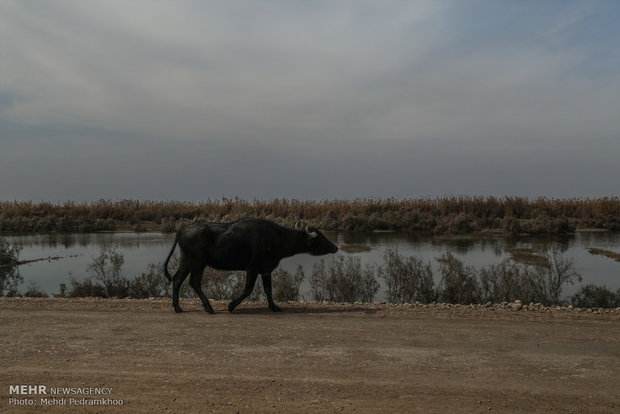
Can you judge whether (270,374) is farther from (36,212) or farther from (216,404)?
(36,212)

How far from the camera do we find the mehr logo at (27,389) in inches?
205

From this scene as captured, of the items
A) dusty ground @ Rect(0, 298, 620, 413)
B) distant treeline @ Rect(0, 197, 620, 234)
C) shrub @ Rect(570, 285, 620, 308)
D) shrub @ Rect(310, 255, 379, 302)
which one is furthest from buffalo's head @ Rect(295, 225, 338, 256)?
distant treeline @ Rect(0, 197, 620, 234)

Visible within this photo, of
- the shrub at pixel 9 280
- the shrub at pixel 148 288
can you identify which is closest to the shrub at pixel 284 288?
the shrub at pixel 148 288

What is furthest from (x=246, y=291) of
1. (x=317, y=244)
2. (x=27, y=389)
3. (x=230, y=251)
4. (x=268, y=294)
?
(x=27, y=389)

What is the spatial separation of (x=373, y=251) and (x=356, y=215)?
14082 mm

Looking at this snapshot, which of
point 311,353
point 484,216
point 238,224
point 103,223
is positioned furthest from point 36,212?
point 311,353

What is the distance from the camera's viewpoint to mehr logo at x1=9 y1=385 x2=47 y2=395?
205 inches

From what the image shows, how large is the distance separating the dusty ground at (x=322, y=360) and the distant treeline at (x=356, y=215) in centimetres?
2024

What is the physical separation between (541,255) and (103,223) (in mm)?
32358

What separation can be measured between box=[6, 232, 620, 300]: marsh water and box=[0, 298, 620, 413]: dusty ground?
215 inches

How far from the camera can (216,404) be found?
489cm

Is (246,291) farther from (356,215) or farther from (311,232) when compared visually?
(356,215)

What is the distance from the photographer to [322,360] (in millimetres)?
6156

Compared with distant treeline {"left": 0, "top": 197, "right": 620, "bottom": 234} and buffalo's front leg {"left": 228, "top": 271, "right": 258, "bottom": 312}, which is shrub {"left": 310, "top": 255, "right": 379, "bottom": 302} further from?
distant treeline {"left": 0, "top": 197, "right": 620, "bottom": 234}
